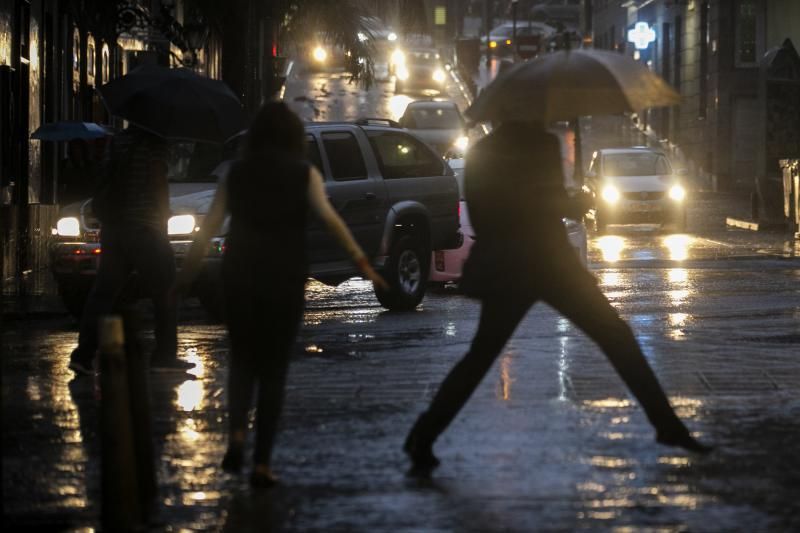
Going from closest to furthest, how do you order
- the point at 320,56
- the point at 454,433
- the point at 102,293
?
the point at 454,433 < the point at 102,293 < the point at 320,56

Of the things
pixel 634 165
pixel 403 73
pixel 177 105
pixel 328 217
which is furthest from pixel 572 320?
A: pixel 403 73

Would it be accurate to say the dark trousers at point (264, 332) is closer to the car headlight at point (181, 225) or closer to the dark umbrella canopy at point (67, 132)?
A: the car headlight at point (181, 225)

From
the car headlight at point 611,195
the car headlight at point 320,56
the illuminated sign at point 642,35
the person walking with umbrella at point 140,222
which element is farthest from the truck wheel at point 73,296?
the car headlight at point 320,56

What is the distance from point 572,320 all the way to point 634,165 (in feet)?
86.8

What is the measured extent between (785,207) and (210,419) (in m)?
23.6

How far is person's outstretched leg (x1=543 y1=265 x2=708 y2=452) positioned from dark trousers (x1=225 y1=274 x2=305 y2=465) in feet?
4.21

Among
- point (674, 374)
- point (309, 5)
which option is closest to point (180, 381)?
point (674, 374)

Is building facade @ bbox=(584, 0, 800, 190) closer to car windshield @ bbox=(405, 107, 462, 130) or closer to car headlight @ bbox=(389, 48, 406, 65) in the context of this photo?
car windshield @ bbox=(405, 107, 462, 130)

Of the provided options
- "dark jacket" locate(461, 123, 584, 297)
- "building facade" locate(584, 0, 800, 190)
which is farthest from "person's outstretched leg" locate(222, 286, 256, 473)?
"building facade" locate(584, 0, 800, 190)

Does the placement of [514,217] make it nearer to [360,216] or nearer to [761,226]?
[360,216]

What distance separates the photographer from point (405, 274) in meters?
17.0

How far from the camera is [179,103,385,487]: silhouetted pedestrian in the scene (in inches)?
309

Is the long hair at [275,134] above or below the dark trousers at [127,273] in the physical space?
above

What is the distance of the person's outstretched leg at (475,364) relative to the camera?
324 inches
